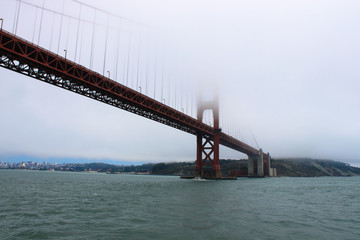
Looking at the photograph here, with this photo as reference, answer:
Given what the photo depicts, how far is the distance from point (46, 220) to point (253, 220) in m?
8.38

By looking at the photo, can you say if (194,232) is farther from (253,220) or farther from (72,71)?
(72,71)

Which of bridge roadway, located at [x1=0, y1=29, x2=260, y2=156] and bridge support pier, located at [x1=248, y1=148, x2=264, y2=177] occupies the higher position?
bridge roadway, located at [x1=0, y1=29, x2=260, y2=156]

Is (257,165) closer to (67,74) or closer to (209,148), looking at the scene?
(209,148)

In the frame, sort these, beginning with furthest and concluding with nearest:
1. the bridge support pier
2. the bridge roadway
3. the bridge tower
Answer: the bridge support pier, the bridge tower, the bridge roadway

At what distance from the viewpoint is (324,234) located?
8680 mm

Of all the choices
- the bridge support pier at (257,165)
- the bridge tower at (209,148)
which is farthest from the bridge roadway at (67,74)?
the bridge support pier at (257,165)

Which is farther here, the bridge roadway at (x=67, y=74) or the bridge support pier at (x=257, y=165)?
the bridge support pier at (x=257, y=165)

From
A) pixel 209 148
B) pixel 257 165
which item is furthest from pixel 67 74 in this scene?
pixel 257 165

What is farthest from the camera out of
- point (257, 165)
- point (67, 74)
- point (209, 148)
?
point (257, 165)

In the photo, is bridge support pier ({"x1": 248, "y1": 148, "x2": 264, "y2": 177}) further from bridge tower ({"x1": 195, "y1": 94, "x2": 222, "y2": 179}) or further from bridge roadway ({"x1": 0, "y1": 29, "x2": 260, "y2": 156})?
bridge roadway ({"x1": 0, "y1": 29, "x2": 260, "y2": 156})

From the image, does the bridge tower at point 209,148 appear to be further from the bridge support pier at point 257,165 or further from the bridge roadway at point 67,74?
the bridge support pier at point 257,165

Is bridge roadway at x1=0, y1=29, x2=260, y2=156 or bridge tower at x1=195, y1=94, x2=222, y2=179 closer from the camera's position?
bridge roadway at x1=0, y1=29, x2=260, y2=156

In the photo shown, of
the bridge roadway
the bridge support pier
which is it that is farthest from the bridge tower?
the bridge support pier

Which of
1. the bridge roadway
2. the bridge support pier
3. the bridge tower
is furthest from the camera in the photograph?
the bridge support pier
